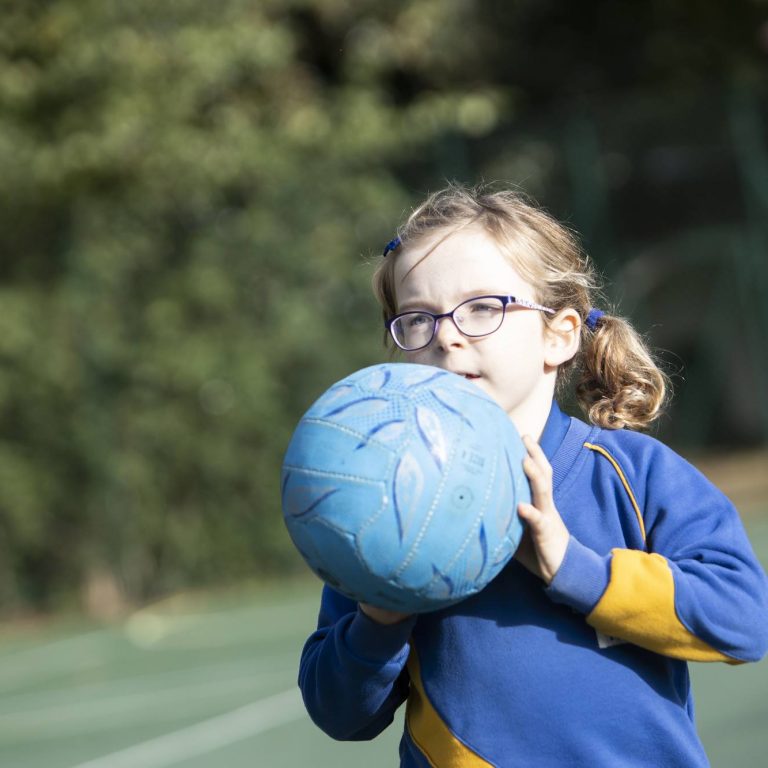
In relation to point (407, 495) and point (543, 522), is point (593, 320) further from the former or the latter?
point (407, 495)

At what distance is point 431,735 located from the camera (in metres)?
2.50

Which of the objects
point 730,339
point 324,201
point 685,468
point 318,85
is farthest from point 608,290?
point 685,468

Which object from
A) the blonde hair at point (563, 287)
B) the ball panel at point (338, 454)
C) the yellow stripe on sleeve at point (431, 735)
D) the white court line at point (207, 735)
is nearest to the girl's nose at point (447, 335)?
the blonde hair at point (563, 287)

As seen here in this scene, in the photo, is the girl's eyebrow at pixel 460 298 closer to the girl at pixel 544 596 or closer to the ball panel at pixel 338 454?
the girl at pixel 544 596

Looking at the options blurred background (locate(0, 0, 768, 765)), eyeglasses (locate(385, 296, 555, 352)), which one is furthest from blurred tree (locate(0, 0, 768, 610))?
eyeglasses (locate(385, 296, 555, 352))

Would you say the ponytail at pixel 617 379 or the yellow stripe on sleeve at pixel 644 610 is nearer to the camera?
the yellow stripe on sleeve at pixel 644 610

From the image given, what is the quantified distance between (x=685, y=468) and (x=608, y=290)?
460 inches

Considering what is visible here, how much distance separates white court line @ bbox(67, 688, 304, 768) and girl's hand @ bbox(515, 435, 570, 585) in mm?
4278

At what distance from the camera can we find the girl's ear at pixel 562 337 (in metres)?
2.69

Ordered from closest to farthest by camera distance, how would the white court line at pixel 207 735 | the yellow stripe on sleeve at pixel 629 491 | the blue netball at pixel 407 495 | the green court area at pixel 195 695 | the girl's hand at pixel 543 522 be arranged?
the blue netball at pixel 407 495, the girl's hand at pixel 543 522, the yellow stripe on sleeve at pixel 629 491, the green court area at pixel 195 695, the white court line at pixel 207 735

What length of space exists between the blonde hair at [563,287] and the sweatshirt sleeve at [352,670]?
0.60m

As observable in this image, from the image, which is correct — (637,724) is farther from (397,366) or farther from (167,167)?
(167,167)

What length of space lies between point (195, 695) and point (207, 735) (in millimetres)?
1101

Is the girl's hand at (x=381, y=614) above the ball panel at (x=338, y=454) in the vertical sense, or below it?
below
